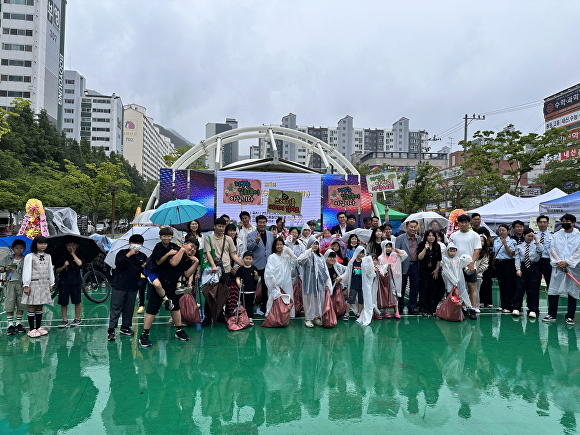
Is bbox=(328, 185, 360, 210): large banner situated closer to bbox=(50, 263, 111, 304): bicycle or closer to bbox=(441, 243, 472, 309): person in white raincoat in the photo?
bbox=(441, 243, 472, 309): person in white raincoat

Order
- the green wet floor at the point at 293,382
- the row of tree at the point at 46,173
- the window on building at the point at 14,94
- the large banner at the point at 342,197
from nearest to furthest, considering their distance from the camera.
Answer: the green wet floor at the point at 293,382, the large banner at the point at 342,197, the row of tree at the point at 46,173, the window on building at the point at 14,94

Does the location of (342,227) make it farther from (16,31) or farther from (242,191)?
(16,31)

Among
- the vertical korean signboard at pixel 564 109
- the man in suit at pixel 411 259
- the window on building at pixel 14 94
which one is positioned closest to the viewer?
the man in suit at pixel 411 259

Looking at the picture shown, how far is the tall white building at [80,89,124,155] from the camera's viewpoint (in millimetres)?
82250

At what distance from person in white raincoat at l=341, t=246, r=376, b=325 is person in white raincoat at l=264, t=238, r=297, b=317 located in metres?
0.88

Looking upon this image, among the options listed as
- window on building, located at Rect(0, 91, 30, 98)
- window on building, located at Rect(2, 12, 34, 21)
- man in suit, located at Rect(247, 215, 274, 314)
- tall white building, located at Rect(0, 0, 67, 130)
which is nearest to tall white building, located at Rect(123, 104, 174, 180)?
tall white building, located at Rect(0, 0, 67, 130)

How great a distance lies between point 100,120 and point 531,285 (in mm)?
89409

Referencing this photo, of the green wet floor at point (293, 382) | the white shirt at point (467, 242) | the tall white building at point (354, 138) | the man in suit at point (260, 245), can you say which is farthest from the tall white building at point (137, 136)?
the green wet floor at point (293, 382)

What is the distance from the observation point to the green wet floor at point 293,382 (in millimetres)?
3090

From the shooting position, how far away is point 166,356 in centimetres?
451

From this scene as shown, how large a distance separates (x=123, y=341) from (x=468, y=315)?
209 inches

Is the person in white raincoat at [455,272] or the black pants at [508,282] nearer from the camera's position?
the person in white raincoat at [455,272]

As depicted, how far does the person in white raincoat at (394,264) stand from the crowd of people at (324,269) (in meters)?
0.02

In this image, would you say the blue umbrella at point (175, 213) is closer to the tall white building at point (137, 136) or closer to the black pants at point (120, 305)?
the black pants at point (120, 305)
